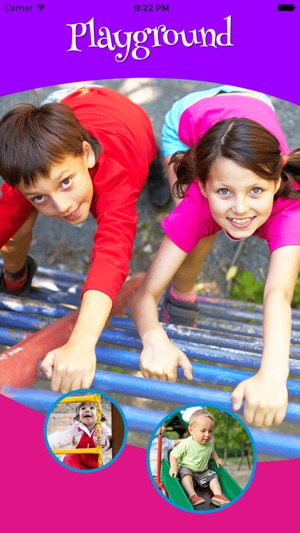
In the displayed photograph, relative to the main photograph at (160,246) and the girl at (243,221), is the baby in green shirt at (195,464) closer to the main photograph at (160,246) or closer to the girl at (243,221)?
the main photograph at (160,246)

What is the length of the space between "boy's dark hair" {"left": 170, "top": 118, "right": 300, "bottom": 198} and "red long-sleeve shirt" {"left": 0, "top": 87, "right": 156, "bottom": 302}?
0.92 ft

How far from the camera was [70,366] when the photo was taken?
177 cm

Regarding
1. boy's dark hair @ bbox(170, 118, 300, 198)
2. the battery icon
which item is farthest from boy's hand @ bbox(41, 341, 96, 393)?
the battery icon

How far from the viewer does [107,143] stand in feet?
8.17

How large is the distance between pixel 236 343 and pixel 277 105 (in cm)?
203

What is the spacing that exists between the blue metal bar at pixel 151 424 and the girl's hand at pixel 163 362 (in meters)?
0.38

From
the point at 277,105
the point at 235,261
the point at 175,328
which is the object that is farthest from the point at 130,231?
the point at 277,105

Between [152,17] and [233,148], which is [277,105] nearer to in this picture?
[152,17]

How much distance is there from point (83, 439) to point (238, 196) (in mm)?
921

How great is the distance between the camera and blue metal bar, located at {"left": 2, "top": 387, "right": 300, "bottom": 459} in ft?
4.82

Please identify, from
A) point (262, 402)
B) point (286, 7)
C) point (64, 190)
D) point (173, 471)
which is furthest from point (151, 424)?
point (286, 7)

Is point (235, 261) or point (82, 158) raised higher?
point (82, 158)

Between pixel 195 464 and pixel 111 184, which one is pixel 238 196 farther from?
pixel 195 464

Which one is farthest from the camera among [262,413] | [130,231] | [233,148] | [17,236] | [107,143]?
[17,236]
